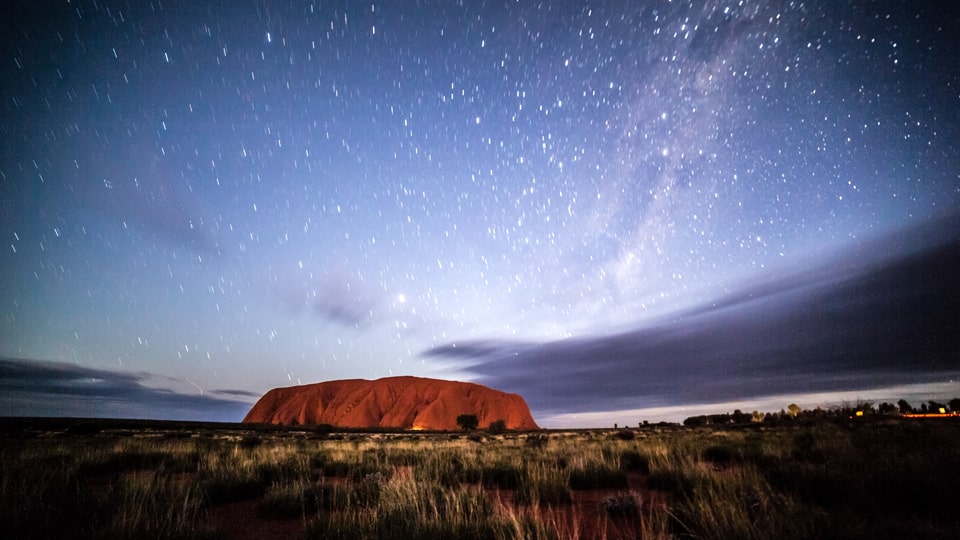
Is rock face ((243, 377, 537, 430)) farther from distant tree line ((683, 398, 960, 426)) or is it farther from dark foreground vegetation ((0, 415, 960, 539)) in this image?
dark foreground vegetation ((0, 415, 960, 539))

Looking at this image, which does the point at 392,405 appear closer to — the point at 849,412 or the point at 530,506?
the point at 849,412

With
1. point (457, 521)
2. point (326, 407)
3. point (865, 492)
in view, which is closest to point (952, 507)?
point (865, 492)

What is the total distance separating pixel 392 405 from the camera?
4970 inches

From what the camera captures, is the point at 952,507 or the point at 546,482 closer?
the point at 952,507

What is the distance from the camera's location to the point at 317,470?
10.2 metres

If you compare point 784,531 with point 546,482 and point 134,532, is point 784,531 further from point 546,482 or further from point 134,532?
point 134,532

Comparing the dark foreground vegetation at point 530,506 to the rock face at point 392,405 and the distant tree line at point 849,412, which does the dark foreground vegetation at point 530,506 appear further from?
the rock face at point 392,405

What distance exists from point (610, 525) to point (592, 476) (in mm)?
2916

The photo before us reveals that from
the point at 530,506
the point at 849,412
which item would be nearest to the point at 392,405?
the point at 849,412

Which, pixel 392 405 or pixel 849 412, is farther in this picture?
pixel 392 405

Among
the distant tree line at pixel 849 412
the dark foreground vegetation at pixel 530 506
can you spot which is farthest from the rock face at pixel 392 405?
the dark foreground vegetation at pixel 530 506

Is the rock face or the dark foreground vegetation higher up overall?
the dark foreground vegetation

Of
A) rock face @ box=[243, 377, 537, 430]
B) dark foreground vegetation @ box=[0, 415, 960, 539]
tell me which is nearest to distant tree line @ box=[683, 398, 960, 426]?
dark foreground vegetation @ box=[0, 415, 960, 539]

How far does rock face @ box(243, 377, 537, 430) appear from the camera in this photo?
384 ft
